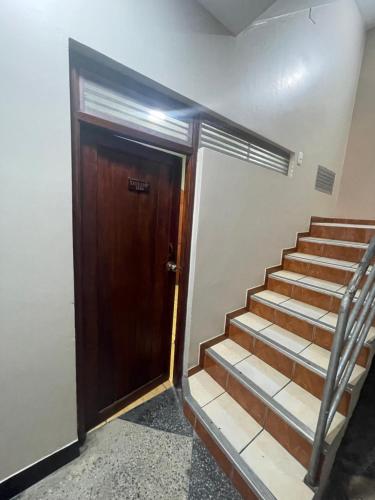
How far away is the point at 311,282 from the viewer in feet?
6.44

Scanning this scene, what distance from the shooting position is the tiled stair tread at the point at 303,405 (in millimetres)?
1136

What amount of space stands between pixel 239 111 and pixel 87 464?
2616 millimetres

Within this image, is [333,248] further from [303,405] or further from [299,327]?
[303,405]

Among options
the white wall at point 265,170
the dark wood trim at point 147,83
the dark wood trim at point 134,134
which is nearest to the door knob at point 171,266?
the white wall at point 265,170

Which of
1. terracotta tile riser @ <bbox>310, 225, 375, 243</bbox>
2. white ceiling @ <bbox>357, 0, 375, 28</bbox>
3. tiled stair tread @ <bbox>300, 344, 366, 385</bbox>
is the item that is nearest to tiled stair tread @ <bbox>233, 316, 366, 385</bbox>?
tiled stair tread @ <bbox>300, 344, 366, 385</bbox>

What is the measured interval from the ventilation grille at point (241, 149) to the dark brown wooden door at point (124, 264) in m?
0.34

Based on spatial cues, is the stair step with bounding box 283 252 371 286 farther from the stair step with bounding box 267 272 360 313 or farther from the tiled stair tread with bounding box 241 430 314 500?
the tiled stair tread with bounding box 241 430 314 500

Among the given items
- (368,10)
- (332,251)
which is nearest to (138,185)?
(332,251)

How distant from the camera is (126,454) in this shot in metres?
1.28

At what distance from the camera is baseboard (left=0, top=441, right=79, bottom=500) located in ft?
3.44

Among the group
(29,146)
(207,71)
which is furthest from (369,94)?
(29,146)

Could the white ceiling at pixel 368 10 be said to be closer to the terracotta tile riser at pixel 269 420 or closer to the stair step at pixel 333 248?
the stair step at pixel 333 248

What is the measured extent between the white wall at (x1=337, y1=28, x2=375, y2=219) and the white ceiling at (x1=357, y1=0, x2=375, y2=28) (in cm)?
13

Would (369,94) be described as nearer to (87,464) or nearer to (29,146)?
(29,146)
